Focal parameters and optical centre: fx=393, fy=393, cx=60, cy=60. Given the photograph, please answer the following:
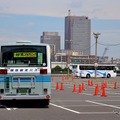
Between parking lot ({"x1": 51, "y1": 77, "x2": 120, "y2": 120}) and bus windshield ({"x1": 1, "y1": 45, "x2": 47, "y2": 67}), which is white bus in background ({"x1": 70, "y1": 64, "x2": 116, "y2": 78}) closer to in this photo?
parking lot ({"x1": 51, "y1": 77, "x2": 120, "y2": 120})

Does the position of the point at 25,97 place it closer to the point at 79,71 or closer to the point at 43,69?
the point at 43,69

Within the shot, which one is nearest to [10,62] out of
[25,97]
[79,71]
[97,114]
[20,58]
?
[20,58]

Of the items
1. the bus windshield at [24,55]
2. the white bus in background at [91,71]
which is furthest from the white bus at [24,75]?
the white bus in background at [91,71]

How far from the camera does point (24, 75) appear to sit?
1752 cm

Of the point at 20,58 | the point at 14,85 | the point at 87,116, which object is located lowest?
the point at 87,116

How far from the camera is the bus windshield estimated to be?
58.4 ft

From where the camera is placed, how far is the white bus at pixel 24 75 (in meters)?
17.5

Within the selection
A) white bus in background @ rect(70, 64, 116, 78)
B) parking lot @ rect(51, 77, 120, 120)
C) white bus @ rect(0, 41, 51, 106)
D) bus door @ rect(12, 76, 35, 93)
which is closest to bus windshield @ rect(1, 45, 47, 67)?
white bus @ rect(0, 41, 51, 106)

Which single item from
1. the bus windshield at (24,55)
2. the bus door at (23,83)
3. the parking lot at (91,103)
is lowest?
the parking lot at (91,103)

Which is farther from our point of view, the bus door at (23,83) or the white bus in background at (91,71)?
the white bus in background at (91,71)

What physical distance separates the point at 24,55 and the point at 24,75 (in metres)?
1.04

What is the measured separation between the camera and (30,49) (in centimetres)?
1812

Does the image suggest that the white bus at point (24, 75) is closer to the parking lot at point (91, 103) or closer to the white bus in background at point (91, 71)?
the parking lot at point (91, 103)

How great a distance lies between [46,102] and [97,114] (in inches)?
158
